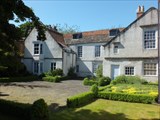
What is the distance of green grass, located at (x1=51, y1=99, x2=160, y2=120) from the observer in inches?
488

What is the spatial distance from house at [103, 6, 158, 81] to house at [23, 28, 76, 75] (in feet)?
31.4

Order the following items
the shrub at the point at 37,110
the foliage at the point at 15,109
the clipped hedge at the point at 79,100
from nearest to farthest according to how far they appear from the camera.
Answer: the shrub at the point at 37,110 < the foliage at the point at 15,109 < the clipped hedge at the point at 79,100

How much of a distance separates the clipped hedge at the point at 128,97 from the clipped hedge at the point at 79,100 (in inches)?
47.7

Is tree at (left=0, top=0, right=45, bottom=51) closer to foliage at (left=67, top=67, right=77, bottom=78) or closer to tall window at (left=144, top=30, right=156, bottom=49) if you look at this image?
tall window at (left=144, top=30, right=156, bottom=49)

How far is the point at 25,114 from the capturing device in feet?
36.7

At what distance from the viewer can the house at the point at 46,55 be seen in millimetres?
36781

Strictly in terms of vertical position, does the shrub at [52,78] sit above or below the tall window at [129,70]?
below

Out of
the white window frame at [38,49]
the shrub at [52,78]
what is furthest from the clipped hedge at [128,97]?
the white window frame at [38,49]

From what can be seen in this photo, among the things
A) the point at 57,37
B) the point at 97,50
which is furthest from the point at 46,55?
the point at 97,50

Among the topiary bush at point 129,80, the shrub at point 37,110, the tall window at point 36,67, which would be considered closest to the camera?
the shrub at point 37,110

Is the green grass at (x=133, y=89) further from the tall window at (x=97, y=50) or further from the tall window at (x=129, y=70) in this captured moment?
the tall window at (x=97, y=50)

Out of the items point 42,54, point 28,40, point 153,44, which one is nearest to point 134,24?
point 153,44

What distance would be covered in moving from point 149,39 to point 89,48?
1458cm

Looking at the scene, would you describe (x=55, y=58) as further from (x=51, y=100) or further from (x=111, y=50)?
(x=51, y=100)
